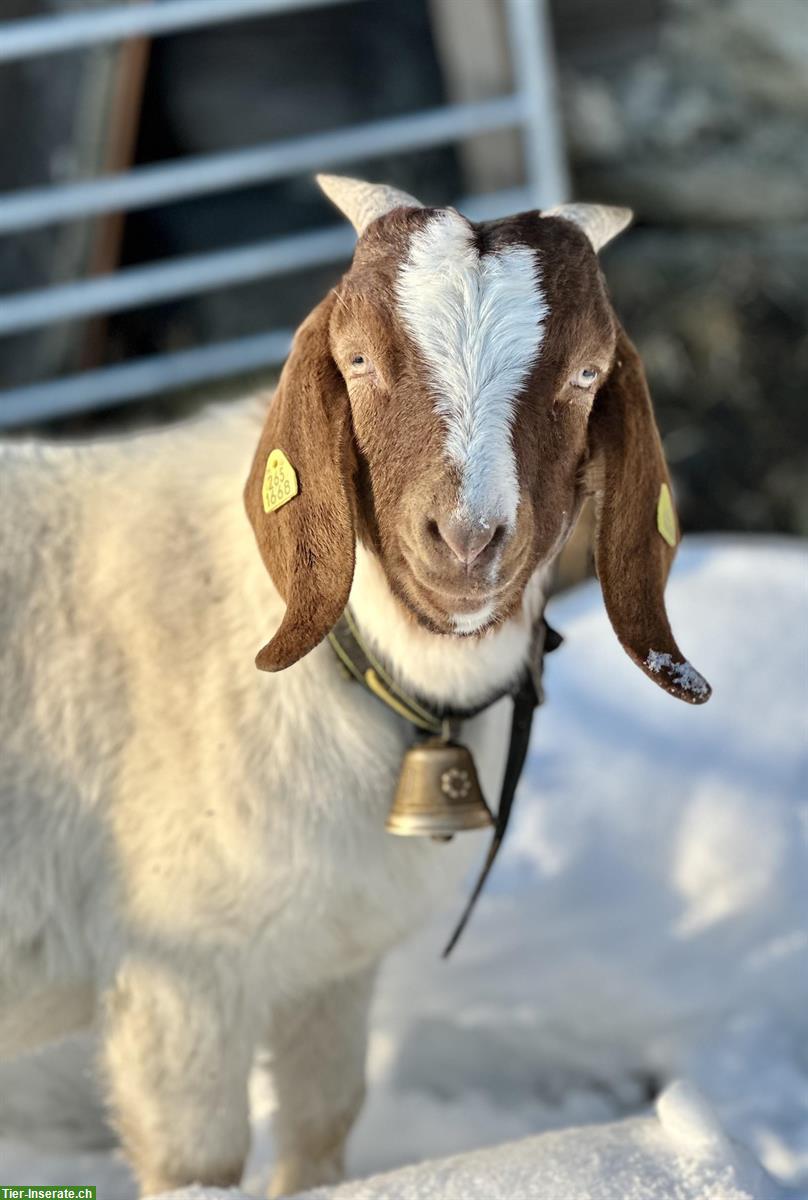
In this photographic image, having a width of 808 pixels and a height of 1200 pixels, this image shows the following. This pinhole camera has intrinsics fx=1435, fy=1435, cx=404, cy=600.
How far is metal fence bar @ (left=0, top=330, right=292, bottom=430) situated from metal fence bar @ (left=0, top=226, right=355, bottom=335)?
9.8 inches

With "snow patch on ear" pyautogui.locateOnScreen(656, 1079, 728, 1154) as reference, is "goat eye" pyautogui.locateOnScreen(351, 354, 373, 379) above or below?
above

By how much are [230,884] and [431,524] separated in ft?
2.63

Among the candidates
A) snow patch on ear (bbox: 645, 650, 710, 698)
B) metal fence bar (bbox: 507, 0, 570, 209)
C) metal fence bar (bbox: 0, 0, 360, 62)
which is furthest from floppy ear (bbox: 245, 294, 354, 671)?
metal fence bar (bbox: 507, 0, 570, 209)

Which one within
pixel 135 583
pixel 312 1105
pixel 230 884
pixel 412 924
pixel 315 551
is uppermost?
pixel 315 551

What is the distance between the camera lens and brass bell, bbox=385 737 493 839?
227 centimetres

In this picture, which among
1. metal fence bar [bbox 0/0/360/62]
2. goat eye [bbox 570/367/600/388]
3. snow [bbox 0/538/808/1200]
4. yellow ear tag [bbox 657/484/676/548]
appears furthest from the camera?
metal fence bar [bbox 0/0/360/62]

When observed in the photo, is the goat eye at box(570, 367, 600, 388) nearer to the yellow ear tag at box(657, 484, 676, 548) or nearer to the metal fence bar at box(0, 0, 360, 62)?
the yellow ear tag at box(657, 484, 676, 548)

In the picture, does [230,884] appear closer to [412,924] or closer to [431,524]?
[412,924]

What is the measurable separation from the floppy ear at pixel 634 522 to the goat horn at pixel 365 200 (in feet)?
1.28

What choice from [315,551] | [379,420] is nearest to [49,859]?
[315,551]

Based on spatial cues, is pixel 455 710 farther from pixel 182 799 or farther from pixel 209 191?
pixel 209 191

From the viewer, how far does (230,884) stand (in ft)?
7.69

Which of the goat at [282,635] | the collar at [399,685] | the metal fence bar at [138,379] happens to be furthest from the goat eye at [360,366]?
the metal fence bar at [138,379]

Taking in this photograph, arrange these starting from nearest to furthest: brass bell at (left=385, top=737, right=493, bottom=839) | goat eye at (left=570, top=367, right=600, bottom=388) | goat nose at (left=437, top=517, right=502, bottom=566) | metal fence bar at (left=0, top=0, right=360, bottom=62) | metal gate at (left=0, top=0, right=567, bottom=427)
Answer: goat nose at (left=437, top=517, right=502, bottom=566)
goat eye at (left=570, top=367, right=600, bottom=388)
brass bell at (left=385, top=737, right=493, bottom=839)
metal fence bar at (left=0, top=0, right=360, bottom=62)
metal gate at (left=0, top=0, right=567, bottom=427)
